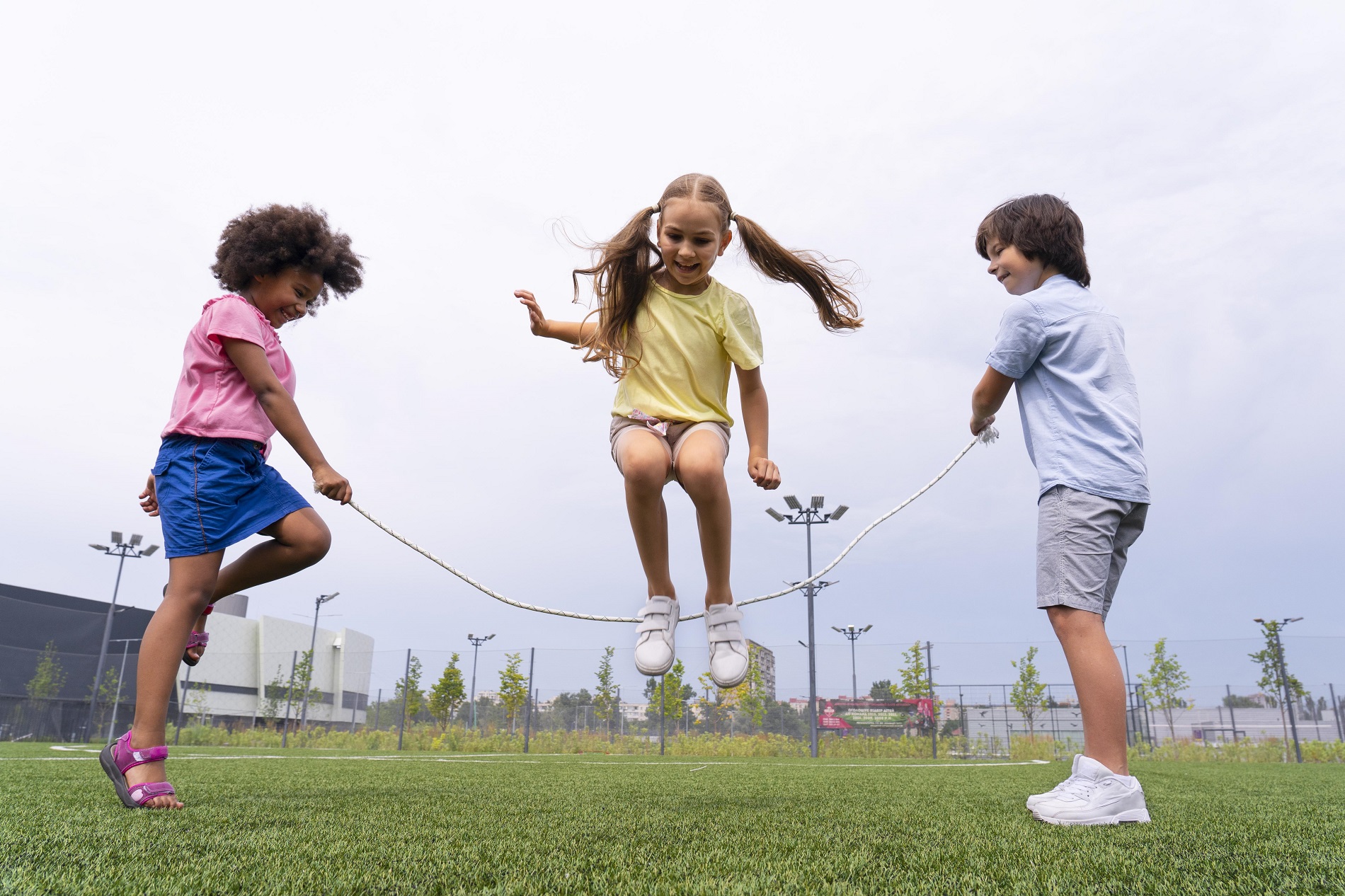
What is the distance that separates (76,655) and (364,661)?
7.58 m

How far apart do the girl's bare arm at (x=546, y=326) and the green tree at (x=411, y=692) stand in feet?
66.9

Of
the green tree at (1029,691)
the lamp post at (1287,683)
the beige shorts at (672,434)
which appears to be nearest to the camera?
the beige shorts at (672,434)

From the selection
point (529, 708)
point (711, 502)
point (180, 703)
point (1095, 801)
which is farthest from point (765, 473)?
point (180, 703)

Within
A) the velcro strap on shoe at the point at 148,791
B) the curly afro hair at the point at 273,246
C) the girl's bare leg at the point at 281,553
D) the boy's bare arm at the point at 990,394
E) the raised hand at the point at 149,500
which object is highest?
the curly afro hair at the point at 273,246

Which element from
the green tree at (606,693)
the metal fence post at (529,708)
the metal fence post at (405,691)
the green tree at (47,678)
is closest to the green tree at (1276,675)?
the green tree at (606,693)

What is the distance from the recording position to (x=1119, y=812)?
258cm

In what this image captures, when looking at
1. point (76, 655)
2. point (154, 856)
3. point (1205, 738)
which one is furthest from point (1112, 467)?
point (76, 655)

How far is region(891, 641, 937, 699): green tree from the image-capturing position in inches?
834

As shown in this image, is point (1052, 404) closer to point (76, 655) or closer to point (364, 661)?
point (364, 661)

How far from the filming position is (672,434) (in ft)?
11.6

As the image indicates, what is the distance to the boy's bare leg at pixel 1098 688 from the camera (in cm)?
269

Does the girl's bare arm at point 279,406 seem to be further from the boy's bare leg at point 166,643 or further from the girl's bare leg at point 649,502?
the girl's bare leg at point 649,502

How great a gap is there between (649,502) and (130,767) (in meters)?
1.99

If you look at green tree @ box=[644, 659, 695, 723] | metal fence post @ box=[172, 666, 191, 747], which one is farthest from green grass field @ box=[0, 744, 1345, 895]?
metal fence post @ box=[172, 666, 191, 747]
